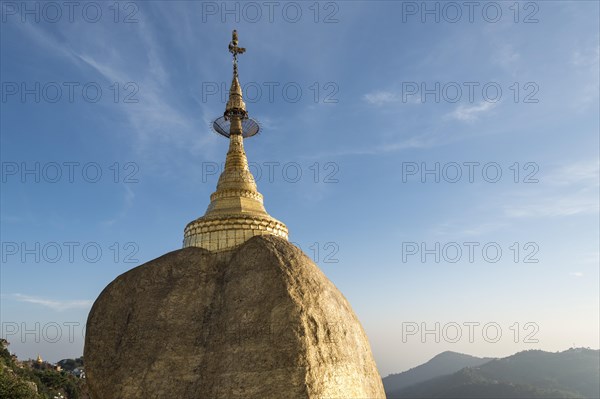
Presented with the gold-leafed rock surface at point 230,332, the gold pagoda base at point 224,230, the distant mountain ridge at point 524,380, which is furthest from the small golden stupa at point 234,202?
the distant mountain ridge at point 524,380

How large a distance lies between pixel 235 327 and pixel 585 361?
8508 inches

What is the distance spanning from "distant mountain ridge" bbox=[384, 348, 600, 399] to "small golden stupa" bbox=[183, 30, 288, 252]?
12518cm

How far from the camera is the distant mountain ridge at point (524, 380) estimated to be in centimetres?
12900

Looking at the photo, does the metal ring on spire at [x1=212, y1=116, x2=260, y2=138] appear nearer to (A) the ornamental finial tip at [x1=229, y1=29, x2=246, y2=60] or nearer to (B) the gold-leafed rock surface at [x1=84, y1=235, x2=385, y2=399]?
(A) the ornamental finial tip at [x1=229, y1=29, x2=246, y2=60]

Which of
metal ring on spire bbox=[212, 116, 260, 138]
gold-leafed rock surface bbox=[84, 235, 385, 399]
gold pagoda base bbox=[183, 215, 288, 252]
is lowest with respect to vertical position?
gold-leafed rock surface bbox=[84, 235, 385, 399]

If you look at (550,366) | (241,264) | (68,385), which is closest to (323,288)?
(241,264)

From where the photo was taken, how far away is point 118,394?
47.0ft

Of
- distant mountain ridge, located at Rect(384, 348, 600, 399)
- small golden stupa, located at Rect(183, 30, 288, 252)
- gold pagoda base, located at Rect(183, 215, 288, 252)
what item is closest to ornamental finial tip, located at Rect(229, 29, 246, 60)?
small golden stupa, located at Rect(183, 30, 288, 252)

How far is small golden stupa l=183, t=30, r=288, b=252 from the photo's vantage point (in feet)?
60.4

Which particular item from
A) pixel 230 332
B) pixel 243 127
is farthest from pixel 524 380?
pixel 230 332

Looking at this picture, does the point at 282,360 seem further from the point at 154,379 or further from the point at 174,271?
the point at 174,271

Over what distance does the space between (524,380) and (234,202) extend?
17980 centimetres

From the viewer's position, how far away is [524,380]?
168125 mm

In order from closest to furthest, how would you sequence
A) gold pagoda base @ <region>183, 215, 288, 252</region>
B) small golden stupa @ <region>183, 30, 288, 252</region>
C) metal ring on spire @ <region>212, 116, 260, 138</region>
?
1. gold pagoda base @ <region>183, 215, 288, 252</region>
2. small golden stupa @ <region>183, 30, 288, 252</region>
3. metal ring on spire @ <region>212, 116, 260, 138</region>
